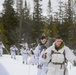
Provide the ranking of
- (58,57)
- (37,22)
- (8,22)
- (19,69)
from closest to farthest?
(58,57) → (19,69) → (8,22) → (37,22)

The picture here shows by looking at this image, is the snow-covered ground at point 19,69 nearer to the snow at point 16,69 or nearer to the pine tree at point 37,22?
the snow at point 16,69

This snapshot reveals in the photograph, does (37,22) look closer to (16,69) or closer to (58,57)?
(16,69)

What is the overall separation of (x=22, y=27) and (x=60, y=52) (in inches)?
2183

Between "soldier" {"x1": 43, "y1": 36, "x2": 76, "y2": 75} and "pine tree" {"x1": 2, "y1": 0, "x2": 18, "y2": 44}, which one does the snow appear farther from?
"pine tree" {"x1": 2, "y1": 0, "x2": 18, "y2": 44}

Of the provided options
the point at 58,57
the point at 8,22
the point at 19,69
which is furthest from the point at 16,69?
the point at 8,22

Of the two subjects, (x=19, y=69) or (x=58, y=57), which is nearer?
(x=58, y=57)

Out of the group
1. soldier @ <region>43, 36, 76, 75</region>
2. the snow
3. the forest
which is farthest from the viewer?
the forest

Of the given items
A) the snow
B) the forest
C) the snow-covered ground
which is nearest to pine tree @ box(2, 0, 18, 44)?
the forest

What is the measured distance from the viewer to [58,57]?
27.1 feet

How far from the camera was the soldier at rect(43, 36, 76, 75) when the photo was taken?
27.2 ft

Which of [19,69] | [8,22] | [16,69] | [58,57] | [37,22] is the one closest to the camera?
[58,57]

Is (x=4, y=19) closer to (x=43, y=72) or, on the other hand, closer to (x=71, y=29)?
(x=71, y=29)

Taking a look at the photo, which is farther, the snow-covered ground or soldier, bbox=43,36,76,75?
the snow-covered ground

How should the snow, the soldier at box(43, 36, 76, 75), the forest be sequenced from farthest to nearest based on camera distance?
the forest < the snow < the soldier at box(43, 36, 76, 75)
